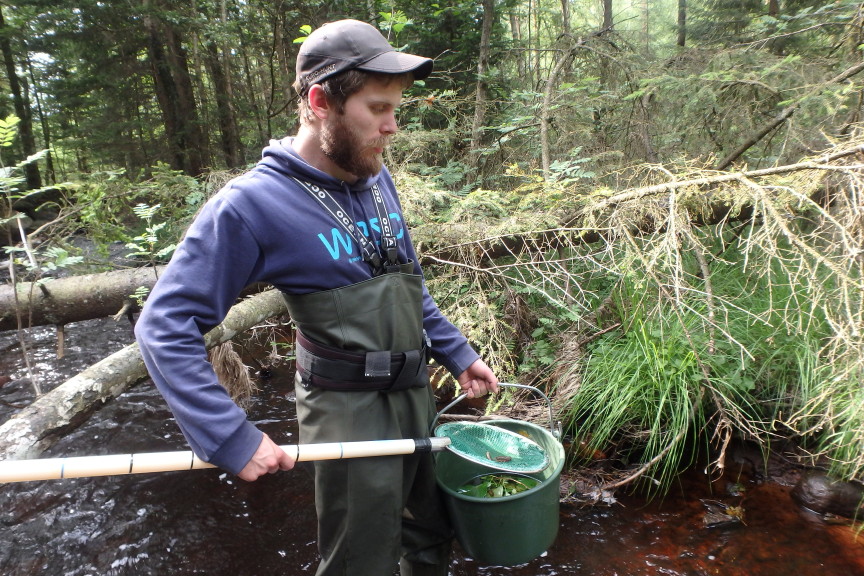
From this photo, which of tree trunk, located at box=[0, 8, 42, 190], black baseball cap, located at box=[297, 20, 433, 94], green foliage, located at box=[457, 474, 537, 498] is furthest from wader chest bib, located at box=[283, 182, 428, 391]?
tree trunk, located at box=[0, 8, 42, 190]

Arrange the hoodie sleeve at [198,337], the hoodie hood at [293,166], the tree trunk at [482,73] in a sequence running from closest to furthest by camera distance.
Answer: the hoodie sleeve at [198,337] < the hoodie hood at [293,166] < the tree trunk at [482,73]

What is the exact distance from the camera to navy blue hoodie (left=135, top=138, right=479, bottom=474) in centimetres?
A: 145

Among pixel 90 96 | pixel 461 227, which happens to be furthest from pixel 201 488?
pixel 90 96

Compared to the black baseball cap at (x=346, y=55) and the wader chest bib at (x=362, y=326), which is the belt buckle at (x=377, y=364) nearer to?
the wader chest bib at (x=362, y=326)

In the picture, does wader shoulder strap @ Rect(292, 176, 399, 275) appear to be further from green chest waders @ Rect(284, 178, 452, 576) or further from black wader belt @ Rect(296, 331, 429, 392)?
black wader belt @ Rect(296, 331, 429, 392)

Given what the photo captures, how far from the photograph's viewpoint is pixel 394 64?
1641 mm

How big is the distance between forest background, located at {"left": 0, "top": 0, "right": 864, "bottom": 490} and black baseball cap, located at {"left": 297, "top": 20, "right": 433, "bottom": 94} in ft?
6.47

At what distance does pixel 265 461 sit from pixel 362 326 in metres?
0.53

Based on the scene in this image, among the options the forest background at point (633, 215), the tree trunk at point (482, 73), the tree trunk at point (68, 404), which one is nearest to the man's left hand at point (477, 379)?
the forest background at point (633, 215)

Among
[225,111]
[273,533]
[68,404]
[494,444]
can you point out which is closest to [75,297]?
[68,404]

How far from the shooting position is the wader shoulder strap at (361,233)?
5.78 feet

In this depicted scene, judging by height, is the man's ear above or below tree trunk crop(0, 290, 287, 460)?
above

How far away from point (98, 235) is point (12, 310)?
914 millimetres

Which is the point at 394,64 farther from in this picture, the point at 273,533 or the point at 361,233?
the point at 273,533
